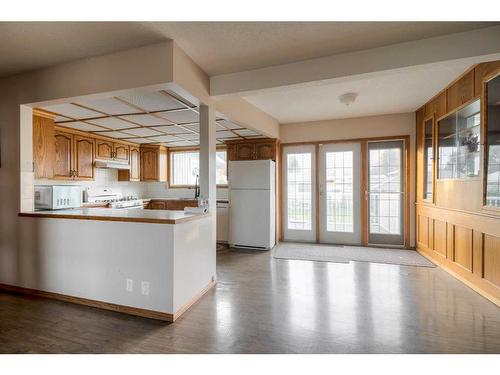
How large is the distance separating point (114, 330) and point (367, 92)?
409cm

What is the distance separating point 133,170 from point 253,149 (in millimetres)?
2737

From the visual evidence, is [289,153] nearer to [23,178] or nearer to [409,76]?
[409,76]

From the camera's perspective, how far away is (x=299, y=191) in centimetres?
549

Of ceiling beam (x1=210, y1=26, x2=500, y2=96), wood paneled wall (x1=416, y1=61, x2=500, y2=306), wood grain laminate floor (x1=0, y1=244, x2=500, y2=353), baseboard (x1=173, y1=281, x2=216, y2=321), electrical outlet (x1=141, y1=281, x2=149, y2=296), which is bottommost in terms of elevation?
wood grain laminate floor (x1=0, y1=244, x2=500, y2=353)

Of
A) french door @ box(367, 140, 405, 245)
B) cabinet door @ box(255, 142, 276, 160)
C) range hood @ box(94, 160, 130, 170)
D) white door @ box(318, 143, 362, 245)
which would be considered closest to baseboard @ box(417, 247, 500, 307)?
french door @ box(367, 140, 405, 245)

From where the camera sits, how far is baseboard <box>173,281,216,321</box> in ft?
7.68

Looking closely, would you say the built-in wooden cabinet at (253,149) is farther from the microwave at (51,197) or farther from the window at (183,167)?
the microwave at (51,197)

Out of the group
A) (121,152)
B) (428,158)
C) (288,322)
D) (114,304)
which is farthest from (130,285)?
(428,158)

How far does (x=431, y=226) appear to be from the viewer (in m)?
4.12

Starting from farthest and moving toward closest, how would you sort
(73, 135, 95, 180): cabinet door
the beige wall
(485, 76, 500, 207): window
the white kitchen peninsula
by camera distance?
the beige wall < (73, 135, 95, 180): cabinet door < (485, 76, 500, 207): window < the white kitchen peninsula

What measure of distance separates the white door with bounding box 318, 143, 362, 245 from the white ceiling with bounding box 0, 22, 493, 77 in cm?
300

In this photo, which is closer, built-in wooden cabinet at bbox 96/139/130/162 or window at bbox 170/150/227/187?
built-in wooden cabinet at bbox 96/139/130/162

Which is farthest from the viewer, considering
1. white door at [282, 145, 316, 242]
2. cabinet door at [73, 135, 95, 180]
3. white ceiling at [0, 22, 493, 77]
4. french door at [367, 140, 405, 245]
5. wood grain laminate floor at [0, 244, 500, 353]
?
white door at [282, 145, 316, 242]

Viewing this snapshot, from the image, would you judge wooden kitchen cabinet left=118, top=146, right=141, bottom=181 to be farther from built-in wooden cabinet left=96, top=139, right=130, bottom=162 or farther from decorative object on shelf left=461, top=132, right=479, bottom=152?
decorative object on shelf left=461, top=132, right=479, bottom=152
